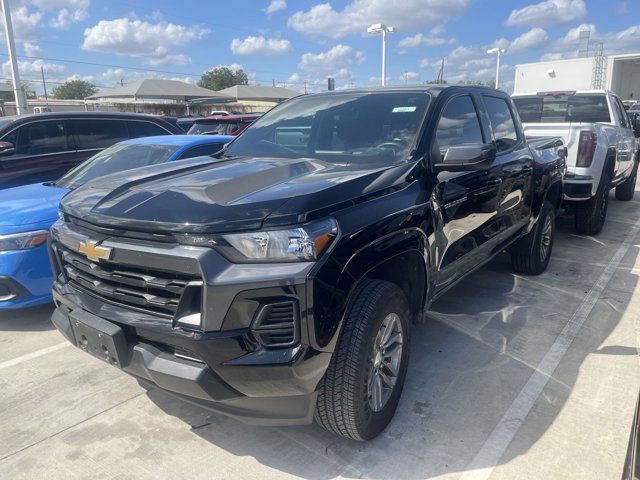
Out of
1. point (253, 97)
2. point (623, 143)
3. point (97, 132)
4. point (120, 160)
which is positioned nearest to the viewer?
point (120, 160)

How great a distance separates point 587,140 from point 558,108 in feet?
7.43

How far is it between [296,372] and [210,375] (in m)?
0.36

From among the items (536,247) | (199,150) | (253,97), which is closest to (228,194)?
(199,150)

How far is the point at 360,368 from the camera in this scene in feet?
7.75

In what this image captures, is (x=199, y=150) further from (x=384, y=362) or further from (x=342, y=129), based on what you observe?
(x=384, y=362)

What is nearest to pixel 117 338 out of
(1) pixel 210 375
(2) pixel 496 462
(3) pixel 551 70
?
(1) pixel 210 375

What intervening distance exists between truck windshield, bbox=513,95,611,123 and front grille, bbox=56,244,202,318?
7.28 m

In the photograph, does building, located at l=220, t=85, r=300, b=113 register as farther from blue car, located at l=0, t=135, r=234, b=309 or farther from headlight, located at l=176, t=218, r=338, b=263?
headlight, located at l=176, t=218, r=338, b=263

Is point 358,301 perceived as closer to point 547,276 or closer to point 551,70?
point 547,276

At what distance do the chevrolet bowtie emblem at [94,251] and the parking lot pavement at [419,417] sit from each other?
1056mm

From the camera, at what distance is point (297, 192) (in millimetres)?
2371

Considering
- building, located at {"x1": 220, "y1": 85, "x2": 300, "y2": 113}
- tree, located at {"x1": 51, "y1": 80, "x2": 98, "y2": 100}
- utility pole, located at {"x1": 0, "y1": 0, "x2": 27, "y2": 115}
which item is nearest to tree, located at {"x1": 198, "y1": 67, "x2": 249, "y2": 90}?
tree, located at {"x1": 51, "y1": 80, "x2": 98, "y2": 100}

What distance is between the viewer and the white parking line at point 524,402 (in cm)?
255

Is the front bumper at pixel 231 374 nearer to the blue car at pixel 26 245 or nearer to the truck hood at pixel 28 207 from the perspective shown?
the blue car at pixel 26 245
